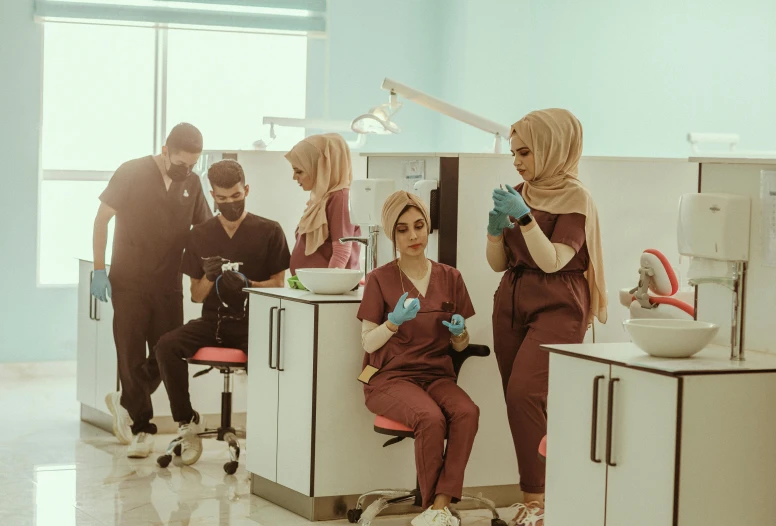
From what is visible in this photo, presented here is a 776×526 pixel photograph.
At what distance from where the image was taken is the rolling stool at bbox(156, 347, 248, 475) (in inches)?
167

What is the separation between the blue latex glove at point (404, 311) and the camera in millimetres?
3334

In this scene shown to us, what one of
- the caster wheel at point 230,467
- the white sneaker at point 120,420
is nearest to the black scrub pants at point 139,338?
the white sneaker at point 120,420

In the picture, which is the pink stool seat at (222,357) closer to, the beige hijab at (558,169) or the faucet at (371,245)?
the faucet at (371,245)

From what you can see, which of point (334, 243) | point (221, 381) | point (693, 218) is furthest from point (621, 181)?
point (221, 381)

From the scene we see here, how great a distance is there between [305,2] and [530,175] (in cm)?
442

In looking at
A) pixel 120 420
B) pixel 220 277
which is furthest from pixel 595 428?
pixel 120 420

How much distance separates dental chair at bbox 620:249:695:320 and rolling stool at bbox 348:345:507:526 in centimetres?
53

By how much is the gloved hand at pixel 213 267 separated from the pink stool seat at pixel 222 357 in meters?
0.30

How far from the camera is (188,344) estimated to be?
4.32 m

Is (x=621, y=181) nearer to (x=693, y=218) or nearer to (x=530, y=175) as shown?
(x=530, y=175)

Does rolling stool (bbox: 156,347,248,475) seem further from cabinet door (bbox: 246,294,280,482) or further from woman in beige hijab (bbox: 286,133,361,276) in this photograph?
woman in beige hijab (bbox: 286,133,361,276)

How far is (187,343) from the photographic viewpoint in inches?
170

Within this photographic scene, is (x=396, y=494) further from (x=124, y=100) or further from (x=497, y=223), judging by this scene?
(x=124, y=100)

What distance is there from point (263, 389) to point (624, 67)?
12.7 ft
